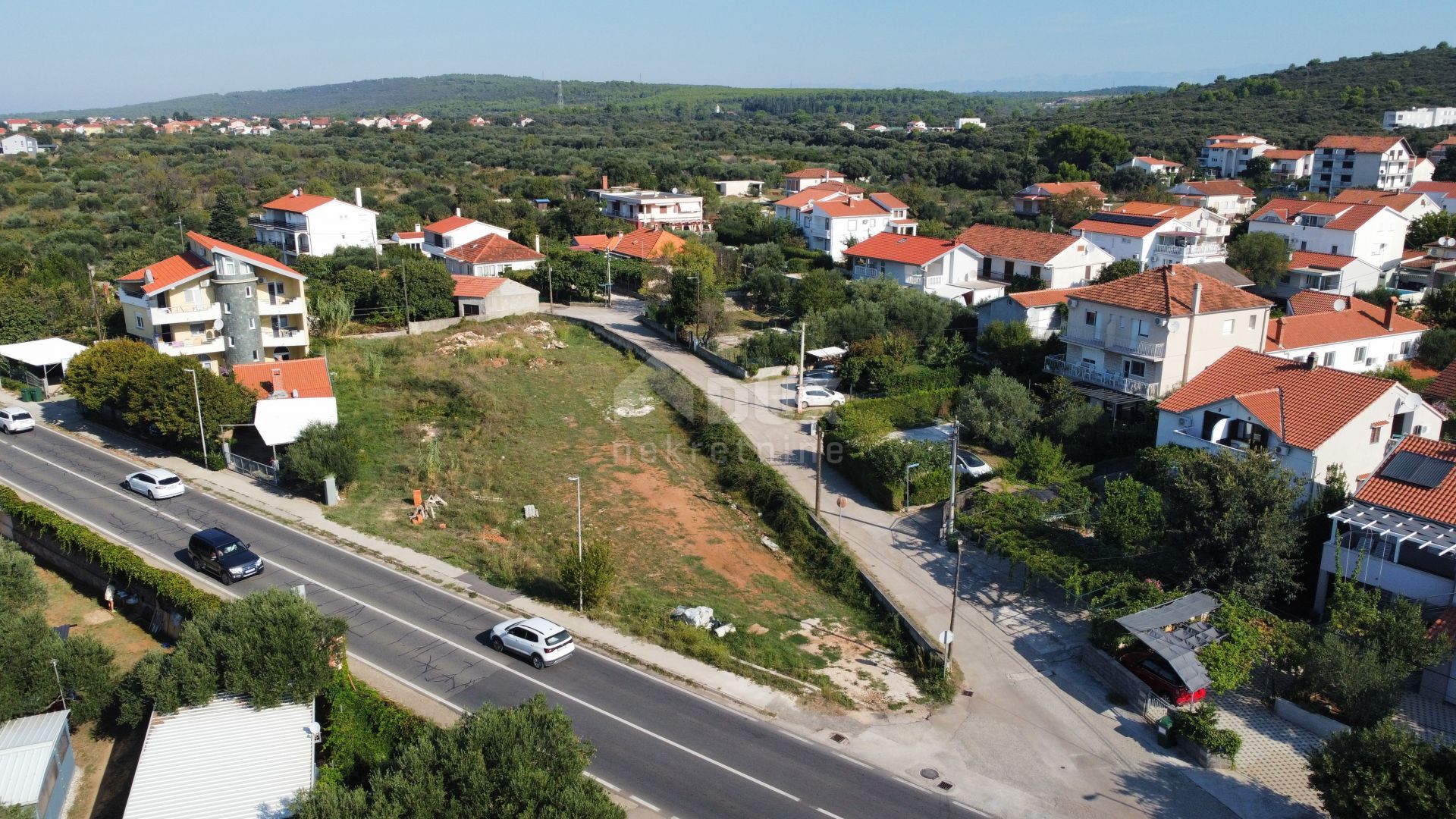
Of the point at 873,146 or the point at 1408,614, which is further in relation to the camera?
the point at 873,146

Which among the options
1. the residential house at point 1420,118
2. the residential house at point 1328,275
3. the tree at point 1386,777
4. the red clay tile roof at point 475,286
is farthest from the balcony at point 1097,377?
the residential house at point 1420,118

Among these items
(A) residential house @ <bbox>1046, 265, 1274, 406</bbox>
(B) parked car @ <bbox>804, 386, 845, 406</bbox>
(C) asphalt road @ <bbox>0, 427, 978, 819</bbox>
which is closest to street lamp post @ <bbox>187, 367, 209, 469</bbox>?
(C) asphalt road @ <bbox>0, 427, 978, 819</bbox>

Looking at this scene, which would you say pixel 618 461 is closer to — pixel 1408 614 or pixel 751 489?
pixel 751 489

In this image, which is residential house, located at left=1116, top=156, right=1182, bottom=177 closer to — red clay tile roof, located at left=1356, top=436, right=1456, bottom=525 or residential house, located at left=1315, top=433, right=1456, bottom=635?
red clay tile roof, located at left=1356, top=436, right=1456, bottom=525

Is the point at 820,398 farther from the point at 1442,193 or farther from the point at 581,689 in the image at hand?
the point at 1442,193

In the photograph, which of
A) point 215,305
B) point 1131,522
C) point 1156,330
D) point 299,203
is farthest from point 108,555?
point 299,203

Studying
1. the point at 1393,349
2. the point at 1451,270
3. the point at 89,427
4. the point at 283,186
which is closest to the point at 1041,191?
the point at 1451,270
